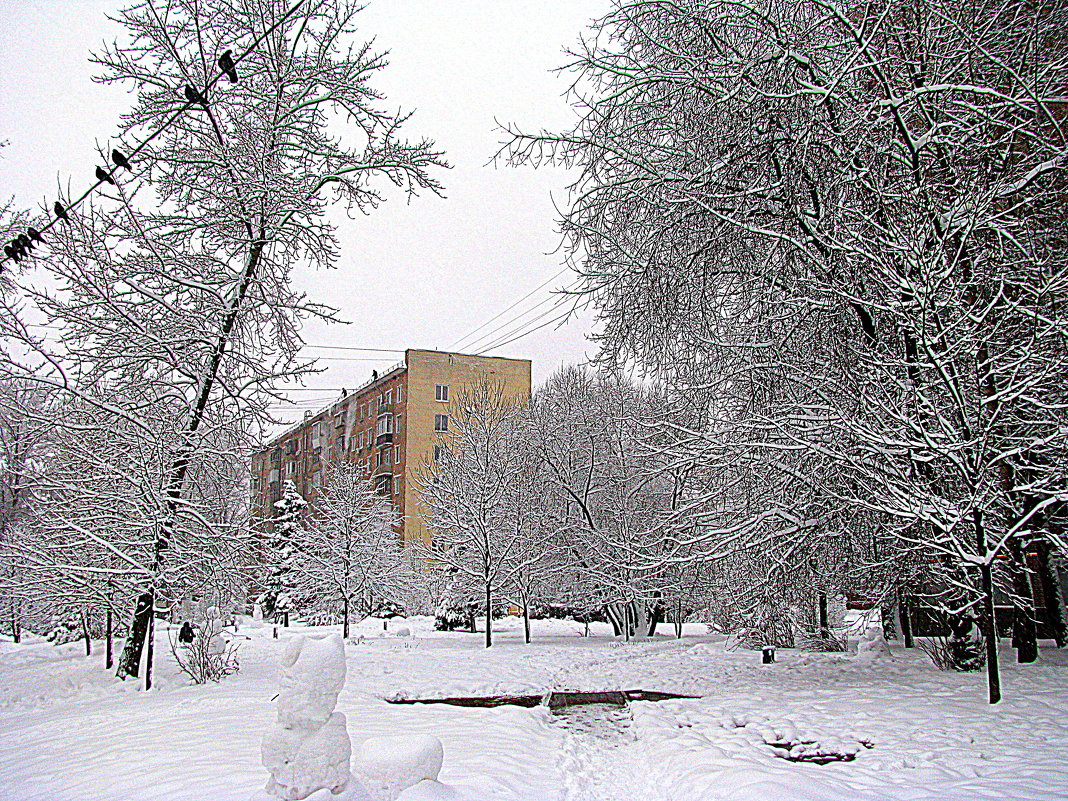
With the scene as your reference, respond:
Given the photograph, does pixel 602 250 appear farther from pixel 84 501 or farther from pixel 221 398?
pixel 84 501

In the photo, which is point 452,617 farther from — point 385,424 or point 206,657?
point 385,424

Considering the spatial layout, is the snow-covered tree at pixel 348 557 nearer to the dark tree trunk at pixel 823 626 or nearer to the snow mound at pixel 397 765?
the dark tree trunk at pixel 823 626

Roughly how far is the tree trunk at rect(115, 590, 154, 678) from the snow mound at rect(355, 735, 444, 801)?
714cm

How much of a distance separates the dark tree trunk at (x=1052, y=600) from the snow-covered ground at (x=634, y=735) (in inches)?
46.4

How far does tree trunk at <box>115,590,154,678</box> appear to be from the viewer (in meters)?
10.5

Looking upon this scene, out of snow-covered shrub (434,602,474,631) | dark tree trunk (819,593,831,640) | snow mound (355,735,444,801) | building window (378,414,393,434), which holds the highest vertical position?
building window (378,414,393,434)

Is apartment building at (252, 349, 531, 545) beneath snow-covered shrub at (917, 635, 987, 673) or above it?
above

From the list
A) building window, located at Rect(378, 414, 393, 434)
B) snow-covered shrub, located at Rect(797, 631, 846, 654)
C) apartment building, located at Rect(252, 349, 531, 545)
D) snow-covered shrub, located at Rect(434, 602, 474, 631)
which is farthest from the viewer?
building window, located at Rect(378, 414, 393, 434)

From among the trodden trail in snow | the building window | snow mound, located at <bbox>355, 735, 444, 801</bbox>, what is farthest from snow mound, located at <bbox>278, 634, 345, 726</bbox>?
the building window

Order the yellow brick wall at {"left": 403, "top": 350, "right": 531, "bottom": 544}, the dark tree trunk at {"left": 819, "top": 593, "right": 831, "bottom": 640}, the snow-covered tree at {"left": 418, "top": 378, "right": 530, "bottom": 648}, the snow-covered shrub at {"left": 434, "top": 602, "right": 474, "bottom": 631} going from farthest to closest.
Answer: the yellow brick wall at {"left": 403, "top": 350, "right": 531, "bottom": 544} → the snow-covered shrub at {"left": 434, "top": 602, "right": 474, "bottom": 631} → the snow-covered tree at {"left": 418, "top": 378, "right": 530, "bottom": 648} → the dark tree trunk at {"left": 819, "top": 593, "right": 831, "bottom": 640}

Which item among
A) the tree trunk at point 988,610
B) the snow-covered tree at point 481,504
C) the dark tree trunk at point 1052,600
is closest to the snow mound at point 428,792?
the tree trunk at point 988,610

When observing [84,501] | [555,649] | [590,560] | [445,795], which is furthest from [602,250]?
[590,560]

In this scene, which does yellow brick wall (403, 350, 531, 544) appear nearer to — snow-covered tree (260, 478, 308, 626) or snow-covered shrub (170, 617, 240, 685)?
snow-covered tree (260, 478, 308, 626)

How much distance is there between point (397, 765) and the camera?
497cm
